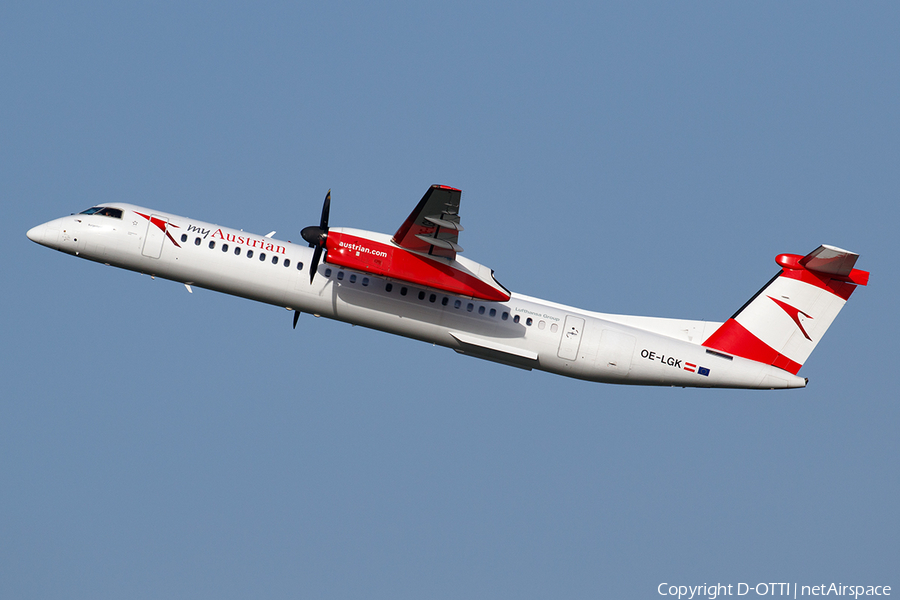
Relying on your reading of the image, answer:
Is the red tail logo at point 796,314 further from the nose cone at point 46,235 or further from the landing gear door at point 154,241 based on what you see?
the nose cone at point 46,235

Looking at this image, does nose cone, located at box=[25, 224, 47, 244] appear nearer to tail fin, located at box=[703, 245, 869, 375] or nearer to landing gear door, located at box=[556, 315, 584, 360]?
landing gear door, located at box=[556, 315, 584, 360]

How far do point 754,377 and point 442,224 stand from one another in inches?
417

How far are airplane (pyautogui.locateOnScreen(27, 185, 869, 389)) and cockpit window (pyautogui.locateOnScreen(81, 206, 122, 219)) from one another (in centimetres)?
5

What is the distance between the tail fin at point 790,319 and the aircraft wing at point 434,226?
8731 millimetres

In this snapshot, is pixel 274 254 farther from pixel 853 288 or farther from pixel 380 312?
pixel 853 288

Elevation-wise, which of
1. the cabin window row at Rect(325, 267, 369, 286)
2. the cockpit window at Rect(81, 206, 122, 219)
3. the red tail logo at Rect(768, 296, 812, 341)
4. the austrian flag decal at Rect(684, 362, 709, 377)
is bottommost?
the austrian flag decal at Rect(684, 362, 709, 377)

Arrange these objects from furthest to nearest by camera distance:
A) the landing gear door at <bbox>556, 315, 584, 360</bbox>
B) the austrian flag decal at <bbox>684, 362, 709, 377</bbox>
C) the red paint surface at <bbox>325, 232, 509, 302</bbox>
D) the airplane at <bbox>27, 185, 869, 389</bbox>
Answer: the austrian flag decal at <bbox>684, 362, 709, 377</bbox>
the landing gear door at <bbox>556, 315, 584, 360</bbox>
the airplane at <bbox>27, 185, 869, 389</bbox>
the red paint surface at <bbox>325, 232, 509, 302</bbox>

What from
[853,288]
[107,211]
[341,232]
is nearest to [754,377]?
[853,288]

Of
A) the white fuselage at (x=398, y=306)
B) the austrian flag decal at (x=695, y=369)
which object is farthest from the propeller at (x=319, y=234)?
the austrian flag decal at (x=695, y=369)

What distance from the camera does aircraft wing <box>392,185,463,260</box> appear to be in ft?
71.2

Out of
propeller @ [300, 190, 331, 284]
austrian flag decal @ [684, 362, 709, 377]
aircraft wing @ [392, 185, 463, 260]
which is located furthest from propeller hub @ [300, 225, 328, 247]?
austrian flag decal @ [684, 362, 709, 377]

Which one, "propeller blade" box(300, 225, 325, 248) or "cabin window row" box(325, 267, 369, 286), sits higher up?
"propeller blade" box(300, 225, 325, 248)

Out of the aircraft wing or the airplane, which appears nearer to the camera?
the aircraft wing

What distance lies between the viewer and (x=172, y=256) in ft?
82.2
